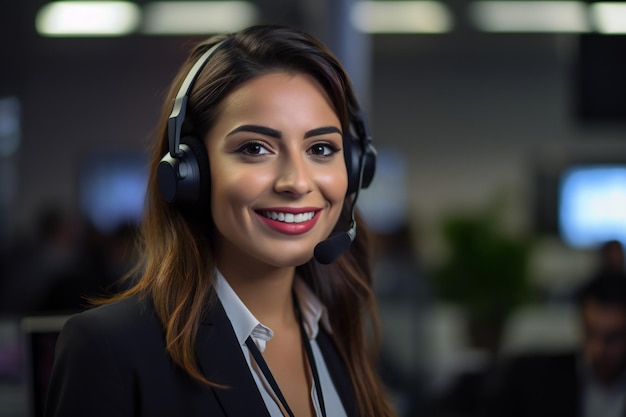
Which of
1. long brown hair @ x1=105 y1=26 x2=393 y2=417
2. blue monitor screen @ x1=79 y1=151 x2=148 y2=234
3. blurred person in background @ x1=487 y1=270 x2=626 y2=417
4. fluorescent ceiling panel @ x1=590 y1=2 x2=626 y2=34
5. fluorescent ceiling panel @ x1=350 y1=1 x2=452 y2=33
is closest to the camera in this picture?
long brown hair @ x1=105 y1=26 x2=393 y2=417

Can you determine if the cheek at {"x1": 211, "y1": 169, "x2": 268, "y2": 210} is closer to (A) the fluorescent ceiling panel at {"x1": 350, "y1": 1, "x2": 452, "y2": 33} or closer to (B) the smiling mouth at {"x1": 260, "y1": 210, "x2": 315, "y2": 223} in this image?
(B) the smiling mouth at {"x1": 260, "y1": 210, "x2": 315, "y2": 223}

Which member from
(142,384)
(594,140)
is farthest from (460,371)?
(142,384)

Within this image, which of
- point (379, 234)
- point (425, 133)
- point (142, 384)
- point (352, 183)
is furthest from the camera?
point (425, 133)

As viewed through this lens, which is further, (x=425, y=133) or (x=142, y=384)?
(x=425, y=133)

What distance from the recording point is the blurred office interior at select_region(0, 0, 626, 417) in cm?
445

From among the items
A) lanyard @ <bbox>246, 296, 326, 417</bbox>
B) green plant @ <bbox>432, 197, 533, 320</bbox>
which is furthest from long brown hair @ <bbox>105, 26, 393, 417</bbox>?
green plant @ <bbox>432, 197, 533, 320</bbox>

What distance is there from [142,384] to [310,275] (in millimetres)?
435

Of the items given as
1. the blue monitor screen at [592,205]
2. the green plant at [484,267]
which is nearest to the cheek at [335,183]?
the green plant at [484,267]

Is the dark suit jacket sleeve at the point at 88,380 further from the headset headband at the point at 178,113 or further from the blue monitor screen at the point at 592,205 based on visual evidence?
the blue monitor screen at the point at 592,205

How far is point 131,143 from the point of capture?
16.0ft

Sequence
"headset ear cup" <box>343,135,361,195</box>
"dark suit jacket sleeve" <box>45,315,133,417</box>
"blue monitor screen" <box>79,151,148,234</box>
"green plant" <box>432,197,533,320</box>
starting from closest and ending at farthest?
1. "dark suit jacket sleeve" <box>45,315,133,417</box>
2. "headset ear cup" <box>343,135,361,195</box>
3. "blue monitor screen" <box>79,151,148,234</box>
4. "green plant" <box>432,197,533,320</box>

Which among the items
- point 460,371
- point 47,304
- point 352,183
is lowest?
point 460,371

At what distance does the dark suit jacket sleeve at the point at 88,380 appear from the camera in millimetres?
1256

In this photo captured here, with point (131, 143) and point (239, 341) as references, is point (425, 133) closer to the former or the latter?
point (131, 143)
